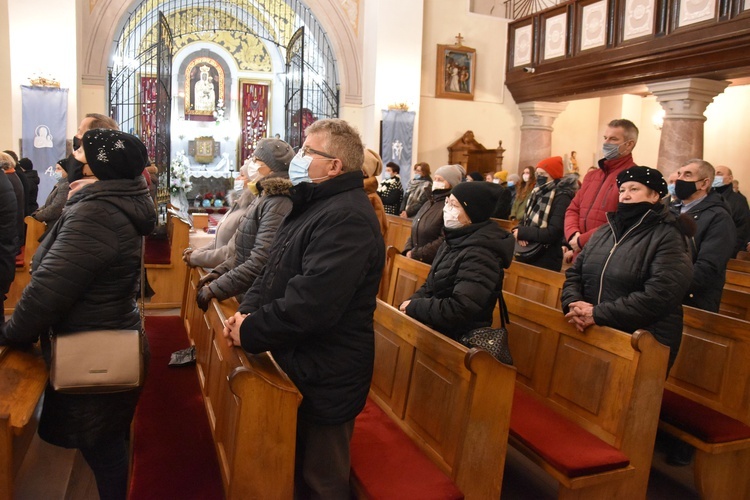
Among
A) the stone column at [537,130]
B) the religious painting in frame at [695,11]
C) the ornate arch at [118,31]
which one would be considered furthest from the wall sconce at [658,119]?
the ornate arch at [118,31]

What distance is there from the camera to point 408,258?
4.47m

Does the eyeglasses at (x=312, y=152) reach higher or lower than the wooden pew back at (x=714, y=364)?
higher

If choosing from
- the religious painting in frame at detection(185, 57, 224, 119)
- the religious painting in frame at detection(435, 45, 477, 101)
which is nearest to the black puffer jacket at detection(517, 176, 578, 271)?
the religious painting in frame at detection(435, 45, 477, 101)

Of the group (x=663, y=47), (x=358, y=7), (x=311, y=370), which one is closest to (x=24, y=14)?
(x=358, y=7)

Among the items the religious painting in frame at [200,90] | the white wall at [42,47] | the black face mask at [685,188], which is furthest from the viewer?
the religious painting in frame at [200,90]

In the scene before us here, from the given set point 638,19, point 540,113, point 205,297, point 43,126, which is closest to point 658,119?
point 540,113

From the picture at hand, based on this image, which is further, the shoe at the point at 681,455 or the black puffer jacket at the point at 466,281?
the shoe at the point at 681,455

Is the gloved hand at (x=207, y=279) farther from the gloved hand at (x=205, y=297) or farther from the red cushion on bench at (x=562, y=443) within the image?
the red cushion on bench at (x=562, y=443)

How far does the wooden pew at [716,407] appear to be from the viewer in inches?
110

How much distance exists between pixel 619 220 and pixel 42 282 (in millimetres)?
2498

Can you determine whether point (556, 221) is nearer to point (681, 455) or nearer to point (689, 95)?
point (681, 455)

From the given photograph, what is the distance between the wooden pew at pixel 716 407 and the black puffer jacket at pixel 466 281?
1.04 m

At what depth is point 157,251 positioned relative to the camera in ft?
21.3

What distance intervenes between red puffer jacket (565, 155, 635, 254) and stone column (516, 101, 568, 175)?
29.7 feet
